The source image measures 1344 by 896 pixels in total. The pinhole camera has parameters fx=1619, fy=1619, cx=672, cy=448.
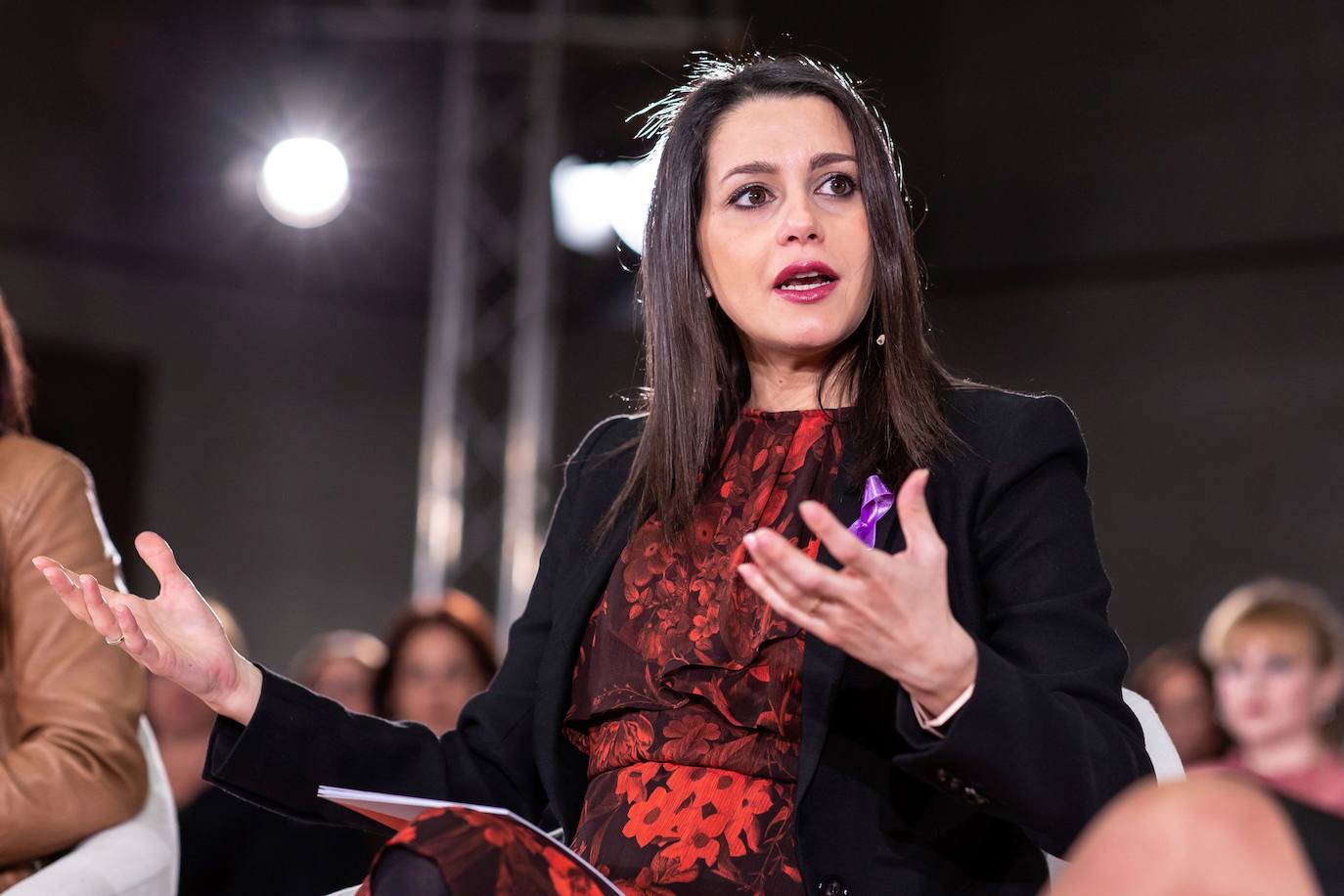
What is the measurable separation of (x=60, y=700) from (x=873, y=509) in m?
1.13

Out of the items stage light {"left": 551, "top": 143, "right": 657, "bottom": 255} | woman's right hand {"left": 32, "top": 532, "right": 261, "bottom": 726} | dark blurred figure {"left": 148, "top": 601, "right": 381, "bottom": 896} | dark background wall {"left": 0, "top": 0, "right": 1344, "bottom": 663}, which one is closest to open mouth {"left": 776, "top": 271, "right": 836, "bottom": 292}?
woman's right hand {"left": 32, "top": 532, "right": 261, "bottom": 726}

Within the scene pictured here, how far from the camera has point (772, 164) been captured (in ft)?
6.43

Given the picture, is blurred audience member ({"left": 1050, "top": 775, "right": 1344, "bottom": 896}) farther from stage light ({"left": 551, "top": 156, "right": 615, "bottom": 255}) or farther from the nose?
stage light ({"left": 551, "top": 156, "right": 615, "bottom": 255})

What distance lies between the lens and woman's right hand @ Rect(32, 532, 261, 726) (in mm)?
1681

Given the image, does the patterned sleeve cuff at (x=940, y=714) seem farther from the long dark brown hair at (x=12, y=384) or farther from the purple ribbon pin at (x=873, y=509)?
the long dark brown hair at (x=12, y=384)

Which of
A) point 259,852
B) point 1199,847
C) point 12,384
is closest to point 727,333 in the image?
point 12,384

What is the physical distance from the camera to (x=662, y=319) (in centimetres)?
210

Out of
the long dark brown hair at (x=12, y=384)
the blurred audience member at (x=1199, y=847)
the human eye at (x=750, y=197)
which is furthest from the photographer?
the long dark brown hair at (x=12, y=384)

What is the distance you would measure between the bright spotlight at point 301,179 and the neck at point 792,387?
17.7ft

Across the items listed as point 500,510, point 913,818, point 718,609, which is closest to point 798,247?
point 718,609

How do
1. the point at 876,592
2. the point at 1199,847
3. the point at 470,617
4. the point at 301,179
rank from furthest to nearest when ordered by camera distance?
the point at 301,179 < the point at 470,617 < the point at 876,592 < the point at 1199,847

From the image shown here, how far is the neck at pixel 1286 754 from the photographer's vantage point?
4.27 metres

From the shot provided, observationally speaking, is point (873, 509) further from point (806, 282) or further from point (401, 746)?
point (401, 746)

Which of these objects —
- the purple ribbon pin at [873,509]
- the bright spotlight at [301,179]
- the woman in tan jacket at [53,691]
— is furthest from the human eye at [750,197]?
the bright spotlight at [301,179]
